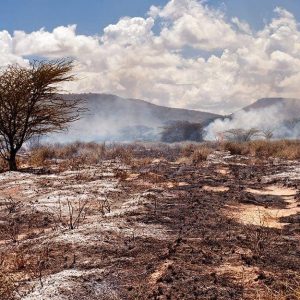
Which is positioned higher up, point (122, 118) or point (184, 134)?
point (122, 118)

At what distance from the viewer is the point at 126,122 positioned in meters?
113

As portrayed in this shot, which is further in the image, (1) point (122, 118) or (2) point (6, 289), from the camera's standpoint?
(1) point (122, 118)

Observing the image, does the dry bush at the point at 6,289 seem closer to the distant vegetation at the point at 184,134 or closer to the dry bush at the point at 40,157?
the dry bush at the point at 40,157

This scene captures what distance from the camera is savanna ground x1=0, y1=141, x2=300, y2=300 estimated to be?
5.52m

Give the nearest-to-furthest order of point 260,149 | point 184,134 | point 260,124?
point 260,149 → point 184,134 → point 260,124

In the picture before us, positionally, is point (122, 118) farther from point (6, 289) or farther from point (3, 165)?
point (6, 289)

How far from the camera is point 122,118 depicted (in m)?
116

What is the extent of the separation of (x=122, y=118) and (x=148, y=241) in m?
109

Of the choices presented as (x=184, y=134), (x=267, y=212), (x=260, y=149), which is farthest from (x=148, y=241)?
(x=184, y=134)

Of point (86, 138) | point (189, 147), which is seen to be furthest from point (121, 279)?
point (86, 138)

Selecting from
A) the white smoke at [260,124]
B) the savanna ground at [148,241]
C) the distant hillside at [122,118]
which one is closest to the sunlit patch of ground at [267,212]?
the savanna ground at [148,241]

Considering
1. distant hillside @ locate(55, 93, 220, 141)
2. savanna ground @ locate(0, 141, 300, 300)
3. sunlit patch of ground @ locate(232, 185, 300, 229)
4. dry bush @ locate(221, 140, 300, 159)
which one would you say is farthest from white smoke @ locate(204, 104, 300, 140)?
savanna ground @ locate(0, 141, 300, 300)

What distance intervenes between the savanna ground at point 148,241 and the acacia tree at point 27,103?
5.39 metres

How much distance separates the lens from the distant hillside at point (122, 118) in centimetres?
9625
